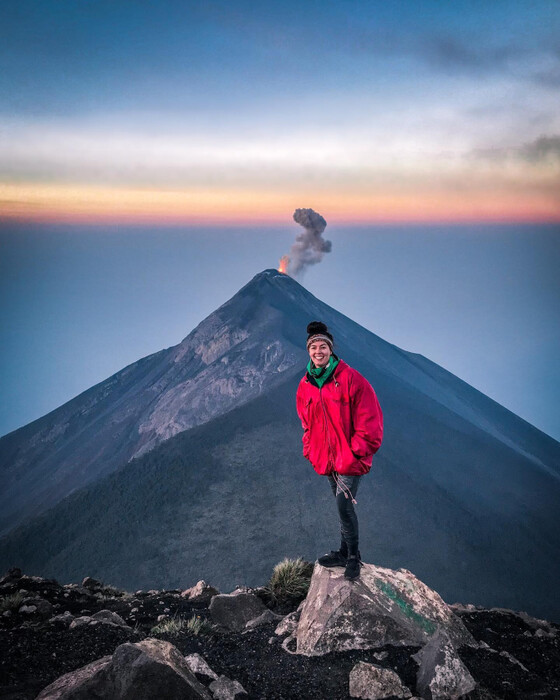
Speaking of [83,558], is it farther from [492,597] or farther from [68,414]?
[68,414]

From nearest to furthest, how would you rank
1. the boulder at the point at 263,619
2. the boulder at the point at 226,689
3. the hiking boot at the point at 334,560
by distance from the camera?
the boulder at the point at 226,689 → the boulder at the point at 263,619 → the hiking boot at the point at 334,560

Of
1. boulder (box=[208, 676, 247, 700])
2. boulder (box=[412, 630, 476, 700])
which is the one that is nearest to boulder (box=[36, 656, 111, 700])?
boulder (box=[208, 676, 247, 700])

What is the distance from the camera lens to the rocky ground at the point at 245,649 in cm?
482

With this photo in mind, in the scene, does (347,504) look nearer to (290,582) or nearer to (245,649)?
(245,649)

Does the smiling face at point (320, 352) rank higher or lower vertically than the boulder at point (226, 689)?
higher

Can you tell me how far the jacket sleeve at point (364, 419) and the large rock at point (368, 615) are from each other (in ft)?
5.68

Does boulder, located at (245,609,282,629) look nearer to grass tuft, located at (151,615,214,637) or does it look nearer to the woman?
grass tuft, located at (151,615,214,637)

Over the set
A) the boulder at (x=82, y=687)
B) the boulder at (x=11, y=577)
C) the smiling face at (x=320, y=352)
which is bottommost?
the boulder at (x=11, y=577)

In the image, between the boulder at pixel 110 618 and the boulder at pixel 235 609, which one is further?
the boulder at pixel 235 609

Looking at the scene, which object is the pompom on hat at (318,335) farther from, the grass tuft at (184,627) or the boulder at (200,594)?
the boulder at (200,594)

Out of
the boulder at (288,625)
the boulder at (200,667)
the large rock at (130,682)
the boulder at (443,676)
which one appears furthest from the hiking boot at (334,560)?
the large rock at (130,682)

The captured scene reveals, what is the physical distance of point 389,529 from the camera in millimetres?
35469

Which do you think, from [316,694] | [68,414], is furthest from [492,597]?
[68,414]

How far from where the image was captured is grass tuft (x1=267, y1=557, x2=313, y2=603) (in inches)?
298
